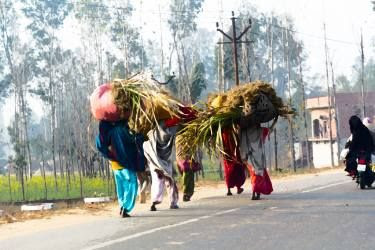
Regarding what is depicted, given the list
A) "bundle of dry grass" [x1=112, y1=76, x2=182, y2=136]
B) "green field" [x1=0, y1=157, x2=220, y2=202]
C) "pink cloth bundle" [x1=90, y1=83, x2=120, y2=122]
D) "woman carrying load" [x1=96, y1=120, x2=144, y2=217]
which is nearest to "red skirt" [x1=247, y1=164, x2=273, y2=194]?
"bundle of dry grass" [x1=112, y1=76, x2=182, y2=136]

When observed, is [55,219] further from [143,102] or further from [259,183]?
[259,183]

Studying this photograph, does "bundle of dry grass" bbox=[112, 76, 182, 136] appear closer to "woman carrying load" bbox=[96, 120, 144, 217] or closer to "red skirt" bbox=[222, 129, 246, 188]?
"woman carrying load" bbox=[96, 120, 144, 217]

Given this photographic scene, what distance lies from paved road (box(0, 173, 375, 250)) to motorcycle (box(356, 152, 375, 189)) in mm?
1906

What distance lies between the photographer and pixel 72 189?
1297 inches

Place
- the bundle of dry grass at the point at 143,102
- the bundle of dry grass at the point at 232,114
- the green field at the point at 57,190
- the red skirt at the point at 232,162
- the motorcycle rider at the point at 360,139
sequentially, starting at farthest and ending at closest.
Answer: the green field at the point at 57,190, the motorcycle rider at the point at 360,139, the red skirt at the point at 232,162, the bundle of dry grass at the point at 232,114, the bundle of dry grass at the point at 143,102

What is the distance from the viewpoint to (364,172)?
510 inches

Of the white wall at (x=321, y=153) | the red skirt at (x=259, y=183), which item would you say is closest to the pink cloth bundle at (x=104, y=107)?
the red skirt at (x=259, y=183)

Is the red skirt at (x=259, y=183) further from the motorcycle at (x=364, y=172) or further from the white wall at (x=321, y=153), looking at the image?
the white wall at (x=321, y=153)

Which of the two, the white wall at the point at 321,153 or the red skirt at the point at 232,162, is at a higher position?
the red skirt at the point at 232,162

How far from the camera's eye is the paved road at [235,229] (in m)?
7.16

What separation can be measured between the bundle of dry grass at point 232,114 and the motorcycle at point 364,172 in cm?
262

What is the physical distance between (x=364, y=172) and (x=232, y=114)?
11.4 feet

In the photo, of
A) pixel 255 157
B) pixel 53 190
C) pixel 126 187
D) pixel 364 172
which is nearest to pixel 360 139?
pixel 364 172

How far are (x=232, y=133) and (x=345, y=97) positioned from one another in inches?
1446
